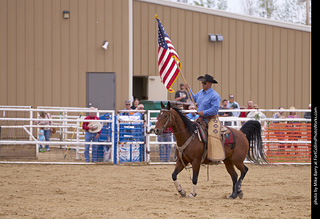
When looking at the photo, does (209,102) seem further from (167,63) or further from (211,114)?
(167,63)

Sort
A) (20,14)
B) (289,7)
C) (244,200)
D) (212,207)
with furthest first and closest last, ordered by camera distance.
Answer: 1. (289,7)
2. (20,14)
3. (244,200)
4. (212,207)

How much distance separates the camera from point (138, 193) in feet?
30.1

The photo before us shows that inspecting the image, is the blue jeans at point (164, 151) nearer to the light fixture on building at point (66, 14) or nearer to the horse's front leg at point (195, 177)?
the horse's front leg at point (195, 177)

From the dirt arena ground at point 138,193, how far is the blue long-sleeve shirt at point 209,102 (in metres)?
1.41

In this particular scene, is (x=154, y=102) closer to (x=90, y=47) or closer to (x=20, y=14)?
(x=90, y=47)

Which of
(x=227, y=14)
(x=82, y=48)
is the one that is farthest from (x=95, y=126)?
(x=227, y=14)

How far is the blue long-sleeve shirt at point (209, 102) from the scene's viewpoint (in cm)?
863

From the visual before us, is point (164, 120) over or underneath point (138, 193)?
over

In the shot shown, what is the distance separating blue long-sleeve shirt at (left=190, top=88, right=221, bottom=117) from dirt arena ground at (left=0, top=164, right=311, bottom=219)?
141 cm

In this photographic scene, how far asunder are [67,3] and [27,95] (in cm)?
364

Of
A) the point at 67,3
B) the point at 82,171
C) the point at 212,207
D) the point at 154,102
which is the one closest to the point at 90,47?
the point at 67,3

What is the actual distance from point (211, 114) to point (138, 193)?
6.23 feet

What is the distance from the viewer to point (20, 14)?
19.1 meters

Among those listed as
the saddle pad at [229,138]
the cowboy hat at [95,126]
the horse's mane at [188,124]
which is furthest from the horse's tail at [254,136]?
the cowboy hat at [95,126]
